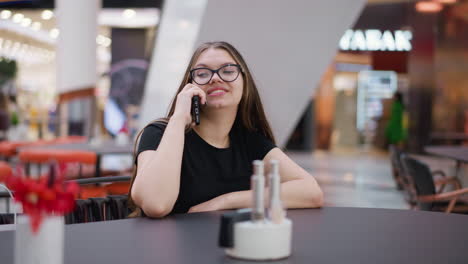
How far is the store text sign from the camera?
14.9 metres

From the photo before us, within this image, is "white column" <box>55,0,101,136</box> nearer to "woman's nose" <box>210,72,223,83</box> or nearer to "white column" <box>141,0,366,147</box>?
"white column" <box>141,0,366,147</box>

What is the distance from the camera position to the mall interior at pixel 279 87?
14.9 feet

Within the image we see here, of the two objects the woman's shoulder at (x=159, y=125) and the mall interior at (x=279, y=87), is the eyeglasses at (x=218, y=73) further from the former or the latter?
the mall interior at (x=279, y=87)

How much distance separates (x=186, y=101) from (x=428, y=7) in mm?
12563

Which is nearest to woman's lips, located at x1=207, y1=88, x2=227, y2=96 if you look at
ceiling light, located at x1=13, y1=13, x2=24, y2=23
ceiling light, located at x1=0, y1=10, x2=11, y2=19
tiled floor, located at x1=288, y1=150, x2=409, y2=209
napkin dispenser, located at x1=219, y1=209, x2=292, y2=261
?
napkin dispenser, located at x1=219, y1=209, x2=292, y2=261

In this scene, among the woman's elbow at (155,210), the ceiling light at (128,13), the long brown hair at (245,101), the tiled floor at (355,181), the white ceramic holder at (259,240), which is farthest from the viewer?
the ceiling light at (128,13)

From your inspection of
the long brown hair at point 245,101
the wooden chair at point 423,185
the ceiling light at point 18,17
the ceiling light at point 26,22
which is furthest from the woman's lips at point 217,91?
the ceiling light at point 26,22

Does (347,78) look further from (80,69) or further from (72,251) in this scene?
(72,251)

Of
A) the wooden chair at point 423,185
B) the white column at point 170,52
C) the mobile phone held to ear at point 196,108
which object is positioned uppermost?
the white column at point 170,52

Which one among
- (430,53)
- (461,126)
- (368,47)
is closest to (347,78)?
(368,47)

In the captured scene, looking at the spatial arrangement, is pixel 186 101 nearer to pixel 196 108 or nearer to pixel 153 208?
pixel 196 108

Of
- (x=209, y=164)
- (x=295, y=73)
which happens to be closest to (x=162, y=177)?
(x=209, y=164)

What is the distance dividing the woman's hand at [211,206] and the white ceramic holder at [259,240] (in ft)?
1.95

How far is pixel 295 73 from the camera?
5.30 metres
